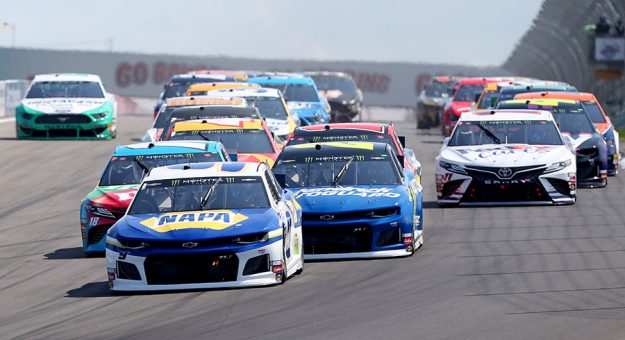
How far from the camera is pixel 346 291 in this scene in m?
12.6

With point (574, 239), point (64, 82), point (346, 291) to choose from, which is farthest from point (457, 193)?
point (64, 82)

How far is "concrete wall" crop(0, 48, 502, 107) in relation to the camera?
70.8m

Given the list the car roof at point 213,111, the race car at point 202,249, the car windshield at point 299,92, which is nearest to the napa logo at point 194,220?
the race car at point 202,249

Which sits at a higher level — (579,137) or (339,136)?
(339,136)

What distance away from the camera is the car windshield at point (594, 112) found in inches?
1005

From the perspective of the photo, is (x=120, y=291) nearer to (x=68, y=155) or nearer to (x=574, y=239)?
(x=574, y=239)

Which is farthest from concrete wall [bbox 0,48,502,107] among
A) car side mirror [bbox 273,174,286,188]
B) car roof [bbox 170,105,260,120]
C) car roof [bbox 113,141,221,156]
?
car side mirror [bbox 273,174,286,188]

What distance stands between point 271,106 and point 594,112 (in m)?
6.12

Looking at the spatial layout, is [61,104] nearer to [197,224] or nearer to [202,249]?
[197,224]

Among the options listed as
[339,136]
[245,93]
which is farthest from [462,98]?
[339,136]

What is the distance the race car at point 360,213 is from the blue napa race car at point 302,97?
17.0 m

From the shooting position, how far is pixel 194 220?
13.2 metres

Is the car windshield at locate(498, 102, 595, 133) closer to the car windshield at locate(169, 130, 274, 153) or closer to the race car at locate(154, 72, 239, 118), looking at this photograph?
the car windshield at locate(169, 130, 274, 153)

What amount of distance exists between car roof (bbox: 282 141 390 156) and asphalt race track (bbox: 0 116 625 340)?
46.5 inches
